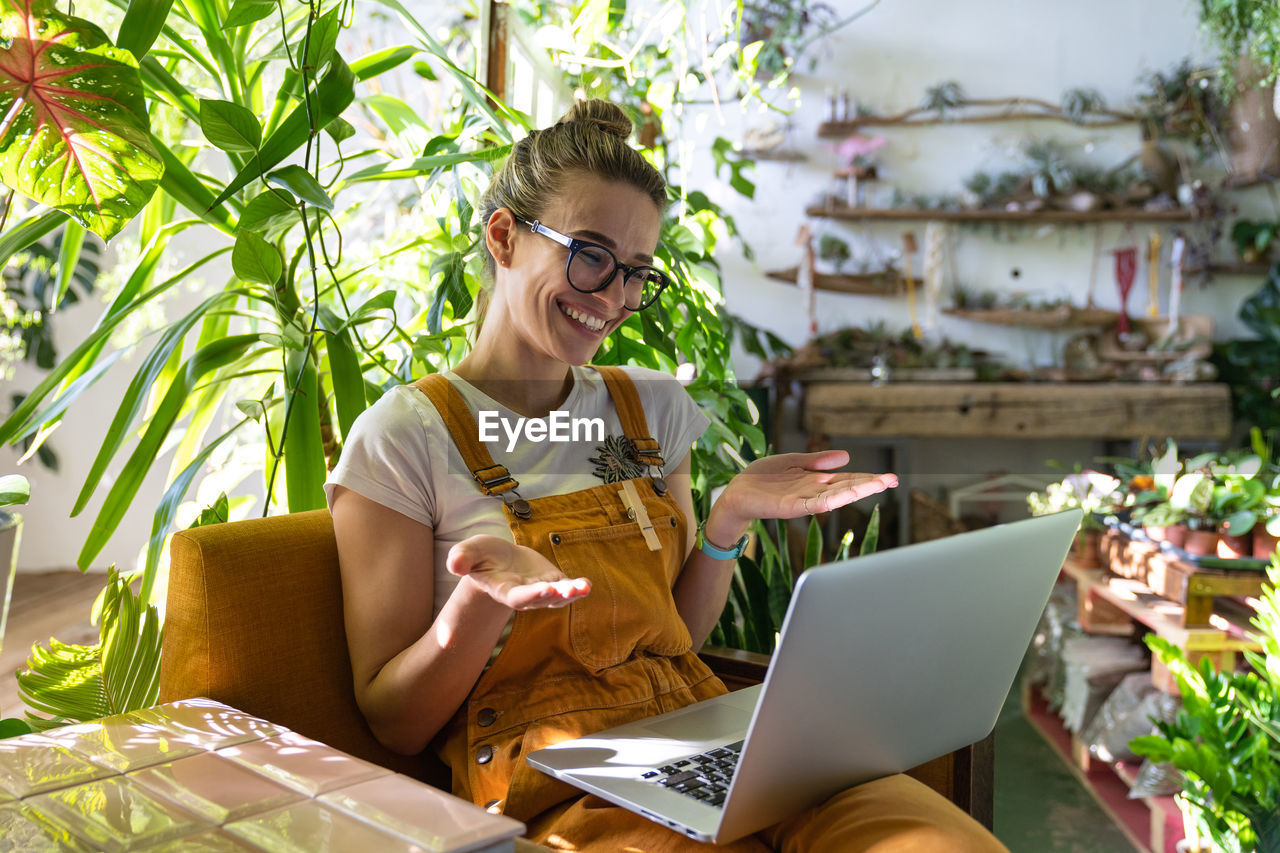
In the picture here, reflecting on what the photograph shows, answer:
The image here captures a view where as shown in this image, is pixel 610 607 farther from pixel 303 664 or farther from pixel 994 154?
pixel 994 154

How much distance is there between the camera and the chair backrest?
3.18ft

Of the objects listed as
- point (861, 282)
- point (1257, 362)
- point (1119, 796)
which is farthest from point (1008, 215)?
point (1119, 796)

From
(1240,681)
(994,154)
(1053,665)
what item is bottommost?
(1053,665)

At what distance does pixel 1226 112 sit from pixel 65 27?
5257mm

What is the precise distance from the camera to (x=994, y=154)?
5.22m

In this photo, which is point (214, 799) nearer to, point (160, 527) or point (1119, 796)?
point (160, 527)

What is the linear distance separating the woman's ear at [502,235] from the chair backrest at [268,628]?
38cm

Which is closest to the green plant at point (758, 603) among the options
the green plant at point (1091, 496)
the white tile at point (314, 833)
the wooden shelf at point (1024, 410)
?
the white tile at point (314, 833)

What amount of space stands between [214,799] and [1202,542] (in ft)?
7.91

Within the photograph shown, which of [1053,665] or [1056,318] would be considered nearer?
[1053,665]

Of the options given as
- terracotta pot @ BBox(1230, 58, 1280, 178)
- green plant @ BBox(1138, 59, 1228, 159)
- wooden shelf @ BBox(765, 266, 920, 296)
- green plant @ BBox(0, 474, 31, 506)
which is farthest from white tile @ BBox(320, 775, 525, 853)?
green plant @ BBox(1138, 59, 1228, 159)

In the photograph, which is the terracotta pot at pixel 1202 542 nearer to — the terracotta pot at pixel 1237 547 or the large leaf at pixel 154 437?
the terracotta pot at pixel 1237 547

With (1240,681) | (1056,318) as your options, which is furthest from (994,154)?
(1240,681)

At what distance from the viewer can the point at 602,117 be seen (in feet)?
4.17
